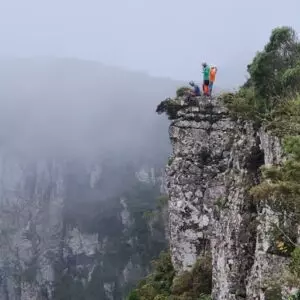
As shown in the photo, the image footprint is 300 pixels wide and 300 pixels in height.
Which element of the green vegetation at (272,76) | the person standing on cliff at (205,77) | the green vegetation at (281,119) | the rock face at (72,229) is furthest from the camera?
the rock face at (72,229)

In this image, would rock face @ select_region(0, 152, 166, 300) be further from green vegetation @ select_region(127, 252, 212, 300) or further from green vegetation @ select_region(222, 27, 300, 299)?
green vegetation @ select_region(222, 27, 300, 299)

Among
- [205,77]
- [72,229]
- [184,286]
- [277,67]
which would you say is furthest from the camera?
[72,229]

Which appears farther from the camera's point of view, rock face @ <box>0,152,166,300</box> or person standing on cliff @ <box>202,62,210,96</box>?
rock face @ <box>0,152,166,300</box>

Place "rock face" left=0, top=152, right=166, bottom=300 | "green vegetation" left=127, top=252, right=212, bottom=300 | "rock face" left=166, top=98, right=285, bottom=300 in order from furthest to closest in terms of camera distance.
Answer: "rock face" left=0, top=152, right=166, bottom=300
"green vegetation" left=127, top=252, right=212, bottom=300
"rock face" left=166, top=98, right=285, bottom=300

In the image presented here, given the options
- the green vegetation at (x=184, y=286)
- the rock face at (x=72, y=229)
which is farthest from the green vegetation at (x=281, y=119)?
the rock face at (x=72, y=229)

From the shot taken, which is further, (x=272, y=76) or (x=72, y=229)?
(x=72, y=229)

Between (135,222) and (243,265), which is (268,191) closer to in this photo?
(243,265)

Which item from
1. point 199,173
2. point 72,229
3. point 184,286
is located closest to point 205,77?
point 199,173

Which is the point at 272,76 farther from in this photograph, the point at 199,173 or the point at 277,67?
the point at 199,173

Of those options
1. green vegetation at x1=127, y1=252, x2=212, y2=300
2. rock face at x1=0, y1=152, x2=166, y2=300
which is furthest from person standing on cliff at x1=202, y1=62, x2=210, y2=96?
rock face at x1=0, y1=152, x2=166, y2=300

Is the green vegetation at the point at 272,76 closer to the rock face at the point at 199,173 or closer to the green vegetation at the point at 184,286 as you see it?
the rock face at the point at 199,173
